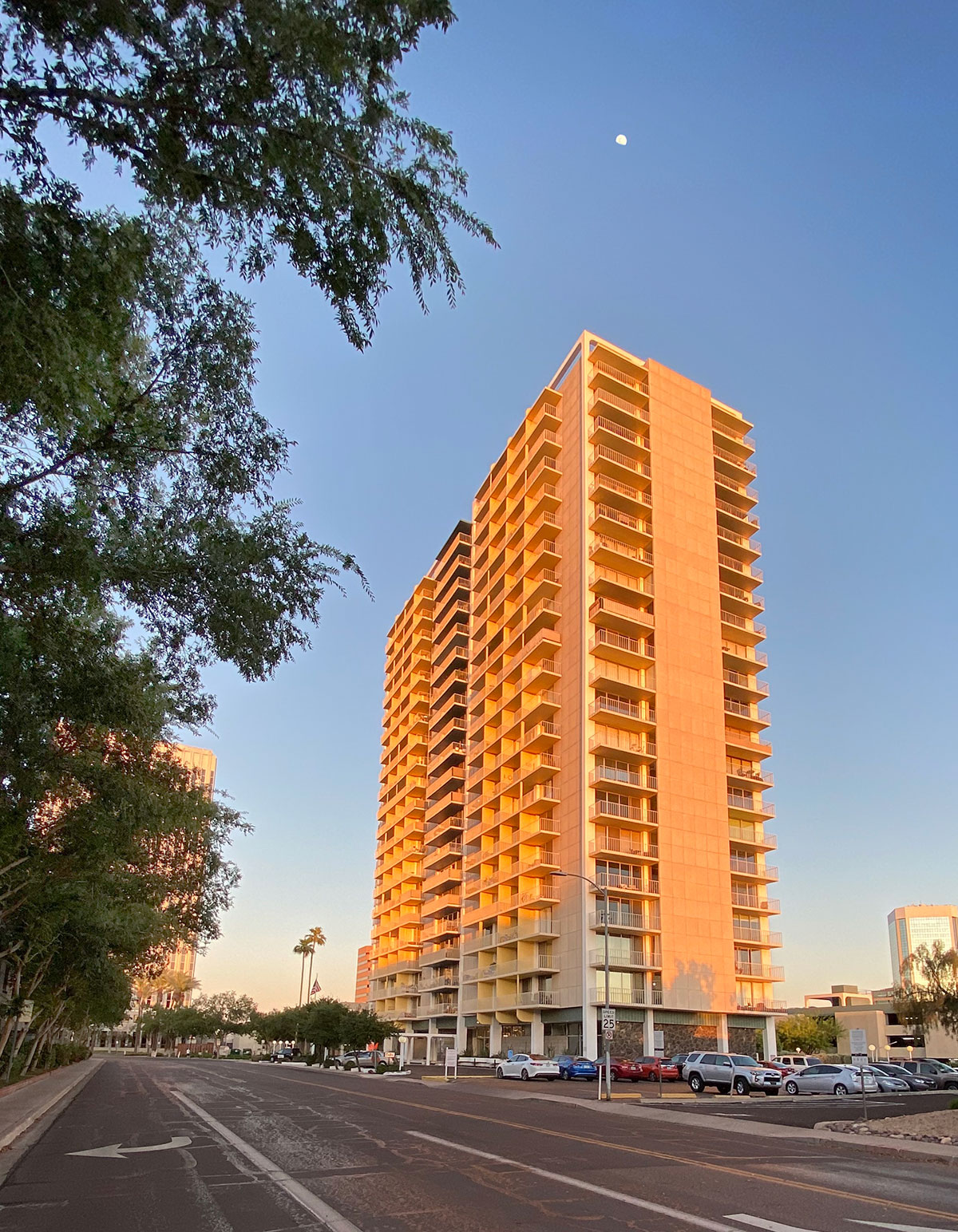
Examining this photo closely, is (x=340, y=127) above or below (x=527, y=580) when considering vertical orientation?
below

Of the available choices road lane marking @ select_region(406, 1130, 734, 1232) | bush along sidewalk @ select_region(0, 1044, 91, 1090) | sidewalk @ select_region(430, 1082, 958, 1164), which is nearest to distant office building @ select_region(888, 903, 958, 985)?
bush along sidewalk @ select_region(0, 1044, 91, 1090)

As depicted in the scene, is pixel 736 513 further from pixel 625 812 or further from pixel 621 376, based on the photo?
pixel 625 812

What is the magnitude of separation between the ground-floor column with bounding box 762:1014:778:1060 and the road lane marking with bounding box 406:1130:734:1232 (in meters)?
51.9

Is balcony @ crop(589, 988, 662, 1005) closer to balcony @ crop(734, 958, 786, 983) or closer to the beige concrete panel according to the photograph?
the beige concrete panel

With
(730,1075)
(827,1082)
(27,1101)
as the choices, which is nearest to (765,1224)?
(27,1101)

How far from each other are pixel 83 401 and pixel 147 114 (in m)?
2.37

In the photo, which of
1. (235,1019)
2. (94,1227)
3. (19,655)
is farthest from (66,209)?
(235,1019)

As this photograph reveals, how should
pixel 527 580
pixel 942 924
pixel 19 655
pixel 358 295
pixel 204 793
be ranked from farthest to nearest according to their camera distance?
pixel 942 924 → pixel 527 580 → pixel 204 793 → pixel 19 655 → pixel 358 295

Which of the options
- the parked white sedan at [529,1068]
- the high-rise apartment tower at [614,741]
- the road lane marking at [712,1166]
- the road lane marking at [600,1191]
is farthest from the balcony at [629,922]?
the road lane marking at [600,1191]

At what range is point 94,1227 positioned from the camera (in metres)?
8.78

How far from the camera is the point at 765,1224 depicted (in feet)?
29.1

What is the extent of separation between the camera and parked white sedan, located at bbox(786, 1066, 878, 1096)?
40688 mm

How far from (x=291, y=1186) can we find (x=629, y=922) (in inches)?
1883

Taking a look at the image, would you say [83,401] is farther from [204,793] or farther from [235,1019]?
[235,1019]
